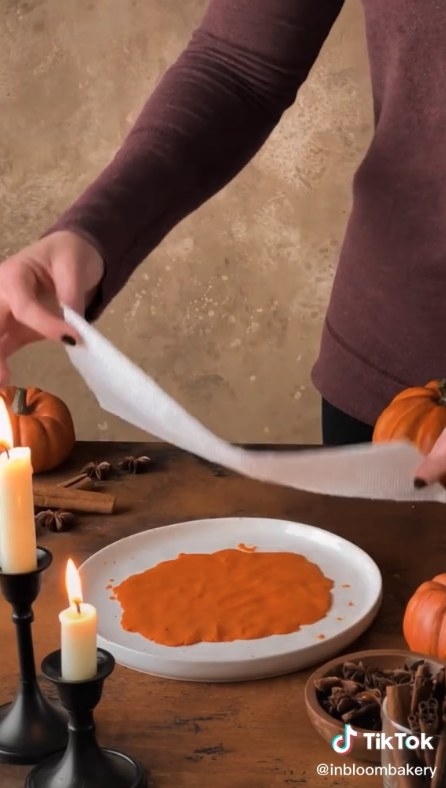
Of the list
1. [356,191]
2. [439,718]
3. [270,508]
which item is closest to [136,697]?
[439,718]

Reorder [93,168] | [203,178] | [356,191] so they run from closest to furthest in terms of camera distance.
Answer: [203,178] → [356,191] → [93,168]

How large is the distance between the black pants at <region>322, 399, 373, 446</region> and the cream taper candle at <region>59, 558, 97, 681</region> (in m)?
0.89

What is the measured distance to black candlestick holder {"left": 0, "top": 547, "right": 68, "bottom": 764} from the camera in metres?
0.79

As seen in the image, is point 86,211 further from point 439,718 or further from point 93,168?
point 93,168

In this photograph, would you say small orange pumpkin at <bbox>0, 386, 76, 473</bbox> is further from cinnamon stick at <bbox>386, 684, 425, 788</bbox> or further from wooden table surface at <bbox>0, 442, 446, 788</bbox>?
cinnamon stick at <bbox>386, 684, 425, 788</bbox>

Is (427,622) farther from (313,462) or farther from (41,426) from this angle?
(41,426)

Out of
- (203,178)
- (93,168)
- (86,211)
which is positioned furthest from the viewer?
(93,168)

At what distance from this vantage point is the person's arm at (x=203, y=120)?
1.28 metres

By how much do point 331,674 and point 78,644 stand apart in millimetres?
239

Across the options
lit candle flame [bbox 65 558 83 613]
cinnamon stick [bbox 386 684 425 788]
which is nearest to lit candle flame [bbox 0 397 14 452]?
lit candle flame [bbox 65 558 83 613]

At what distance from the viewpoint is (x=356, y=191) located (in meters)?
1.49

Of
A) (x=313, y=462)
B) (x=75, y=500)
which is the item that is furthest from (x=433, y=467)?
(x=75, y=500)

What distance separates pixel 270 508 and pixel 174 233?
1437 mm

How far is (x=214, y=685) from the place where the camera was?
0.91 metres
